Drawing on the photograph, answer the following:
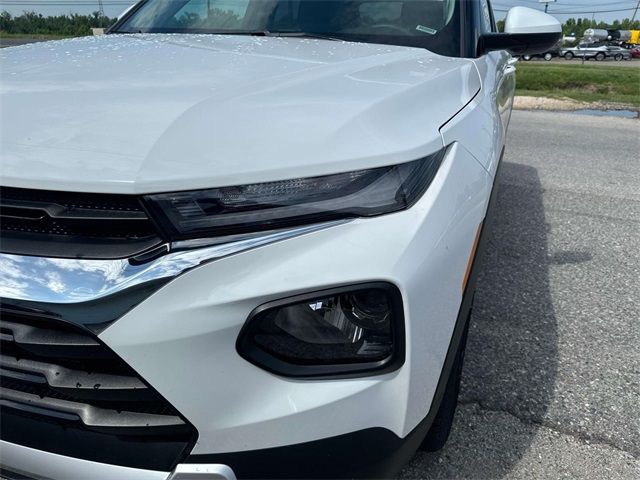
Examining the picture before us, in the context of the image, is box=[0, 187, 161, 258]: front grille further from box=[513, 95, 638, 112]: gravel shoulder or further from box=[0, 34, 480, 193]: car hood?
box=[513, 95, 638, 112]: gravel shoulder

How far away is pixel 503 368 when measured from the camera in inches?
93.1

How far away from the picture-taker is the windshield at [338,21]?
7.82 ft

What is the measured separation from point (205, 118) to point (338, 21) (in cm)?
147

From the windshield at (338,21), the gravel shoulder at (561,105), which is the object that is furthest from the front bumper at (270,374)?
the gravel shoulder at (561,105)

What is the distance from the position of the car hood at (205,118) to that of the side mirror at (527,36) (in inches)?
24.7

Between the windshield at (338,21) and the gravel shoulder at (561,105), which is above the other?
the windshield at (338,21)

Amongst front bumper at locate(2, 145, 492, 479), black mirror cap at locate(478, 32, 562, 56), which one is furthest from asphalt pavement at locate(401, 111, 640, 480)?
black mirror cap at locate(478, 32, 562, 56)

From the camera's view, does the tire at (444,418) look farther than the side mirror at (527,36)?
No

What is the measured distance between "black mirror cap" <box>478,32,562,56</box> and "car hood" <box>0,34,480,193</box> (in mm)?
621

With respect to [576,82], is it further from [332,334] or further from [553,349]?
[332,334]

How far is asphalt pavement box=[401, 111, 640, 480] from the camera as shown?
1872 mm

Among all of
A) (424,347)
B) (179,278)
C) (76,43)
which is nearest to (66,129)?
(179,278)

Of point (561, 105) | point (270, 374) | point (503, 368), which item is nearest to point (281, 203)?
point (270, 374)

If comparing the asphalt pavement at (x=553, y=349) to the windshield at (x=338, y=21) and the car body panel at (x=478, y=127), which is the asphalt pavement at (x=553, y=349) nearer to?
the car body panel at (x=478, y=127)
